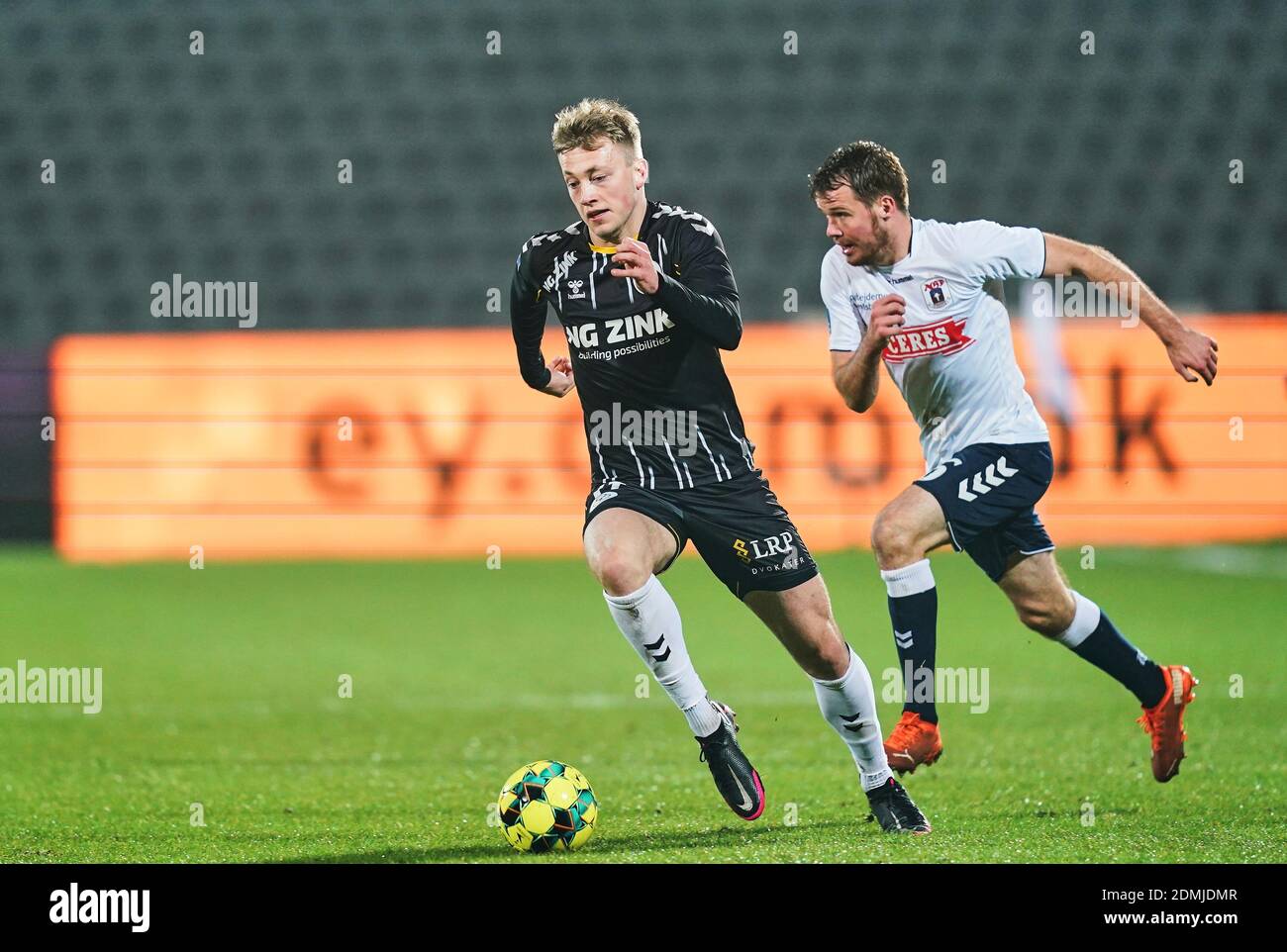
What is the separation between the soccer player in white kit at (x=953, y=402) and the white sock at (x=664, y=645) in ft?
1.96

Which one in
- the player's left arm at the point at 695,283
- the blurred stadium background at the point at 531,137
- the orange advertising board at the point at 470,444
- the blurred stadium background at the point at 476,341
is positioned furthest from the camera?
the blurred stadium background at the point at 531,137

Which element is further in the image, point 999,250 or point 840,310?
point 840,310

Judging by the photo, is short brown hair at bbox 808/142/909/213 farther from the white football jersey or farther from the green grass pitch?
the green grass pitch

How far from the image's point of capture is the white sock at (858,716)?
4715 mm

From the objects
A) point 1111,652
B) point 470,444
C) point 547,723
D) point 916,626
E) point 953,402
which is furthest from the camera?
point 470,444

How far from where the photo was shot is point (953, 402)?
5.20 m

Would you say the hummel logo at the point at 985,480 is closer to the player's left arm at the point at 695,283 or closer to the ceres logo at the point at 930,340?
the ceres logo at the point at 930,340

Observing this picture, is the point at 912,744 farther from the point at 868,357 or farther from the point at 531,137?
the point at 531,137

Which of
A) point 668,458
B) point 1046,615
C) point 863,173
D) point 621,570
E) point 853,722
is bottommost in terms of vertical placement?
point 853,722

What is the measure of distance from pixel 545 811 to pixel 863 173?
1994mm

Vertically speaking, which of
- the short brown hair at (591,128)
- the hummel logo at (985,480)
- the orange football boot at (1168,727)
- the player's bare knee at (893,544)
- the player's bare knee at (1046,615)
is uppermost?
the short brown hair at (591,128)

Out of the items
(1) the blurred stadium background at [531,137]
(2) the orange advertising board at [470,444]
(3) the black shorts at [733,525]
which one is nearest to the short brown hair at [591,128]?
(3) the black shorts at [733,525]

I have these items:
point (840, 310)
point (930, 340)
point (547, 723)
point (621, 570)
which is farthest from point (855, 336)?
point (547, 723)
